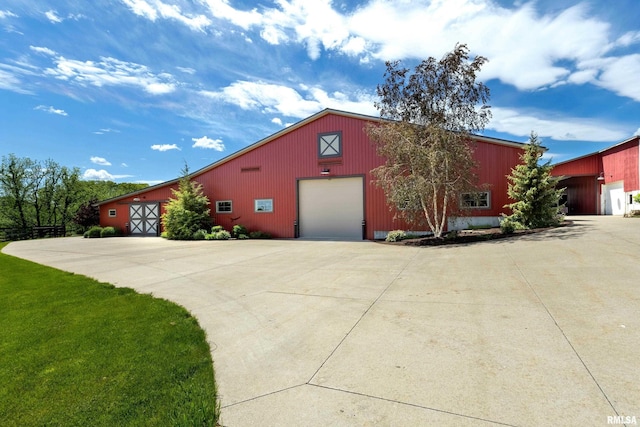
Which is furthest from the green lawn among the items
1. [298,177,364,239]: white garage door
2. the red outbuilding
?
the red outbuilding

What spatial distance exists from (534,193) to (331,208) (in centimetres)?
888

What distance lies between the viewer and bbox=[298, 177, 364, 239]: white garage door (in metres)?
15.8

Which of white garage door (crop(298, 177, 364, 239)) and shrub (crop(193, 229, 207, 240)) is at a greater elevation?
white garage door (crop(298, 177, 364, 239))

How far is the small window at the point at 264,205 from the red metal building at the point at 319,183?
0.19 ft

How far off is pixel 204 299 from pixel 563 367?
486cm

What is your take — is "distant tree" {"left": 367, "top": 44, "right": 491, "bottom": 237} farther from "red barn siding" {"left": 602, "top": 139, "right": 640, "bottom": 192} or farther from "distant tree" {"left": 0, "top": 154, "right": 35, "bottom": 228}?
"distant tree" {"left": 0, "top": 154, "right": 35, "bottom": 228}

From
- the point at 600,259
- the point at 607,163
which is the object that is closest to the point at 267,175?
the point at 600,259

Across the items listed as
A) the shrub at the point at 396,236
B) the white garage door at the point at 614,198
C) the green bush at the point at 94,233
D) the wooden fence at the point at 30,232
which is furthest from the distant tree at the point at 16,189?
the white garage door at the point at 614,198

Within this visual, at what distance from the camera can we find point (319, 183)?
54.4ft

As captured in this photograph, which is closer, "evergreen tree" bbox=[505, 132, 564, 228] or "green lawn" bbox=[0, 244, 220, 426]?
"green lawn" bbox=[0, 244, 220, 426]

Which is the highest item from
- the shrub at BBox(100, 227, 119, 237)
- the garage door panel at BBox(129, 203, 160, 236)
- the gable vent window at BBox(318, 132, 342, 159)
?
Result: the gable vent window at BBox(318, 132, 342, 159)

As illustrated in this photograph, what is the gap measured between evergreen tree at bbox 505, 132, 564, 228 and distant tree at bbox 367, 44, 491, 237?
2150 mm

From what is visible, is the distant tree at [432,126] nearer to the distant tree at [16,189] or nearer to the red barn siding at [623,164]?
the red barn siding at [623,164]

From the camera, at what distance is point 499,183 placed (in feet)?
46.5
